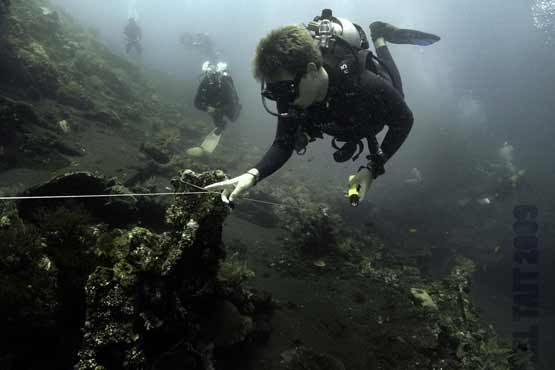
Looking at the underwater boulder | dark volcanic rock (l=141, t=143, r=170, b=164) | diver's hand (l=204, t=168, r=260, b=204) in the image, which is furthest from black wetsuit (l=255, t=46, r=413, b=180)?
dark volcanic rock (l=141, t=143, r=170, b=164)

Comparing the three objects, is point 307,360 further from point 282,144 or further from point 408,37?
point 408,37

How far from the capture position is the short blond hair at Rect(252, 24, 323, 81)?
3.03 metres

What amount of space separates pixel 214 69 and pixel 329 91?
10.9 metres

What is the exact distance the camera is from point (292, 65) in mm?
3059

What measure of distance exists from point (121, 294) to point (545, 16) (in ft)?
288

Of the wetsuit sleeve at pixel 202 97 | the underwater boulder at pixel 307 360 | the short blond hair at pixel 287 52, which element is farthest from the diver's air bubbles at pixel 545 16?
the underwater boulder at pixel 307 360

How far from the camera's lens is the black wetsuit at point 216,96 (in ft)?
42.0

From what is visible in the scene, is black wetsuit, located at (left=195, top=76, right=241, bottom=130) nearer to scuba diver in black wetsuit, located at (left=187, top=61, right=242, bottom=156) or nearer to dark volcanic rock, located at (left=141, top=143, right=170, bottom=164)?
scuba diver in black wetsuit, located at (left=187, top=61, right=242, bottom=156)

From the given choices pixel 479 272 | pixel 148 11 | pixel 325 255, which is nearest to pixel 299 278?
pixel 325 255

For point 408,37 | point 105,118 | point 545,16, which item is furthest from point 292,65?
point 545,16

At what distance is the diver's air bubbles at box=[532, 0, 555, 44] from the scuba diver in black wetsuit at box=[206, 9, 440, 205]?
76706mm

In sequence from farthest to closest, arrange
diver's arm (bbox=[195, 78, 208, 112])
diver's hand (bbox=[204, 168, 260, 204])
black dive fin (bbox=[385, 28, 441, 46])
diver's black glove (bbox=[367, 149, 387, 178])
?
diver's arm (bbox=[195, 78, 208, 112]) → black dive fin (bbox=[385, 28, 441, 46]) → diver's black glove (bbox=[367, 149, 387, 178]) → diver's hand (bbox=[204, 168, 260, 204])

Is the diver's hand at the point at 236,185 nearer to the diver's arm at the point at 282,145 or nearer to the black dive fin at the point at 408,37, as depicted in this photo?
the diver's arm at the point at 282,145

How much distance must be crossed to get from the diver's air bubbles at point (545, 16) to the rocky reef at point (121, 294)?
79.1 metres
